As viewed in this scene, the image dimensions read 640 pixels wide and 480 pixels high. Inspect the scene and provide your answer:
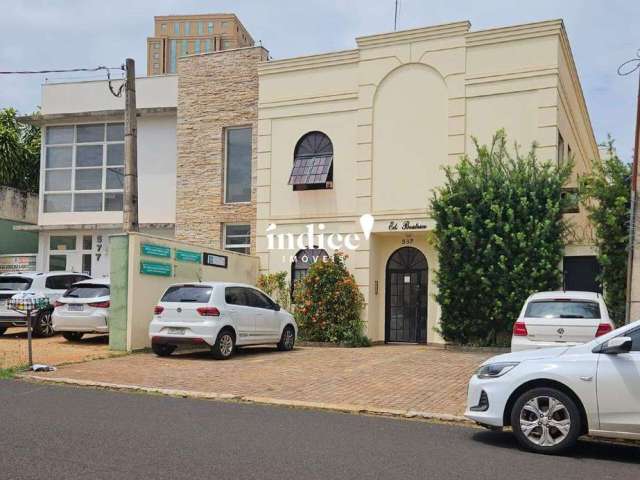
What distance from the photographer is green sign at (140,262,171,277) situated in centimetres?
1703

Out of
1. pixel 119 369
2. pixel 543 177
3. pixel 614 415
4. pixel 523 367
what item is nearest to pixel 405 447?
pixel 523 367

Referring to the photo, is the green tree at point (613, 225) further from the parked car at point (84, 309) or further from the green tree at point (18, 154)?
the green tree at point (18, 154)

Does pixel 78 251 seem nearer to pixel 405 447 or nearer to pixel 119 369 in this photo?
pixel 119 369

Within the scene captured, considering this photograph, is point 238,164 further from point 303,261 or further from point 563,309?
point 563,309

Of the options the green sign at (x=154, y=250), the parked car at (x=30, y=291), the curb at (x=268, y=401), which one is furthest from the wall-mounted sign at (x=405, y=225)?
the curb at (x=268, y=401)

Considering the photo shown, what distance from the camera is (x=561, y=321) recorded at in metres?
12.2

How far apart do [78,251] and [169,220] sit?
3.86 meters

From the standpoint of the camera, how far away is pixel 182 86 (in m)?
24.3

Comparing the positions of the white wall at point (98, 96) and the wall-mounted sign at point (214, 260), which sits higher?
the white wall at point (98, 96)

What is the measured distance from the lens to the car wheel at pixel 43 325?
63.8 ft

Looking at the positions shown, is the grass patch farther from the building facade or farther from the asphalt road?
the building facade

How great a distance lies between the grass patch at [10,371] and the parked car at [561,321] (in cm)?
843

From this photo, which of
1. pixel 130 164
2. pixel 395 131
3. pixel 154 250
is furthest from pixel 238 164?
pixel 154 250

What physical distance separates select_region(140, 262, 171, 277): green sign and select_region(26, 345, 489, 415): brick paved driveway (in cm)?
194
